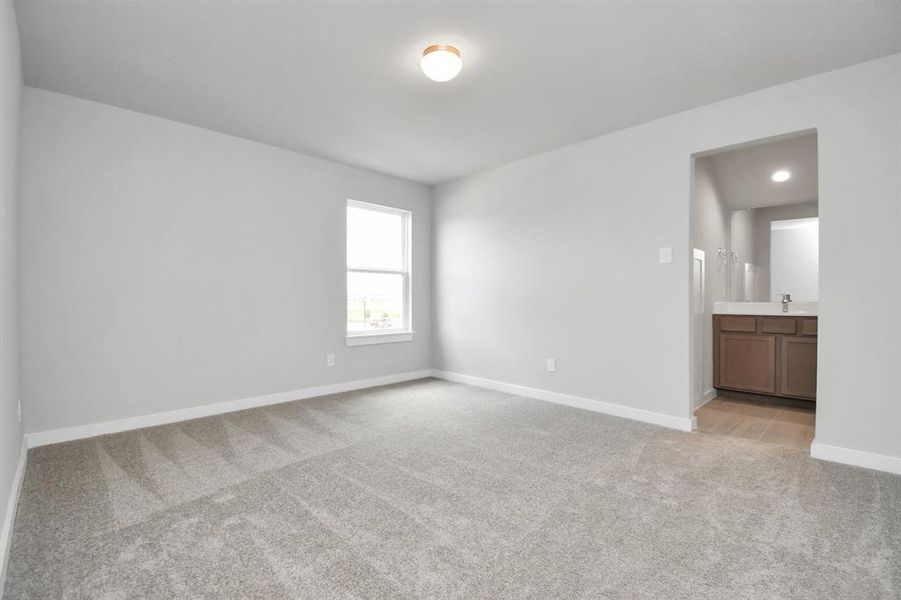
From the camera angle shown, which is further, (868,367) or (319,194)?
(319,194)

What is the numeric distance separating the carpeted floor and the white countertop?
1796mm

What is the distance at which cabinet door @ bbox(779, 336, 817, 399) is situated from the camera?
3.89 m

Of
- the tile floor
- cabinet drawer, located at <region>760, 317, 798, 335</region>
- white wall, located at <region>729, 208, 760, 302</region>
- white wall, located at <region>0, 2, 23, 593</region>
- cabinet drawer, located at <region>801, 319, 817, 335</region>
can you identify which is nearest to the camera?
white wall, located at <region>0, 2, 23, 593</region>

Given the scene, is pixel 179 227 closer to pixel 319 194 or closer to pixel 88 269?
pixel 88 269

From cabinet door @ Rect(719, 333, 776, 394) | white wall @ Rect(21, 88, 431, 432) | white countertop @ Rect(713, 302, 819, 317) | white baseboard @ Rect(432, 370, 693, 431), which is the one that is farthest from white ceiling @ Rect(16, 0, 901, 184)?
cabinet door @ Rect(719, 333, 776, 394)

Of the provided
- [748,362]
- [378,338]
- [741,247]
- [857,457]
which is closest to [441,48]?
[378,338]

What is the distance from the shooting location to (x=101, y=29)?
7.47ft

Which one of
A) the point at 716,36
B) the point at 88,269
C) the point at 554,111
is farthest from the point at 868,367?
the point at 88,269

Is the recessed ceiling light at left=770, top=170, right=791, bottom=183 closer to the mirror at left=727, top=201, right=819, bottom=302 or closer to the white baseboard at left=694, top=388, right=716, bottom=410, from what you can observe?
the mirror at left=727, top=201, right=819, bottom=302

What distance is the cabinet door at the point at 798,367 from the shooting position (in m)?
3.89

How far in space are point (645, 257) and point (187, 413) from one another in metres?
3.90

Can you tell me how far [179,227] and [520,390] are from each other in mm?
3385

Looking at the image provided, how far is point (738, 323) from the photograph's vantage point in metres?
4.35

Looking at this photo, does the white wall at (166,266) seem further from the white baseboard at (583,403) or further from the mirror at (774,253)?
the mirror at (774,253)
